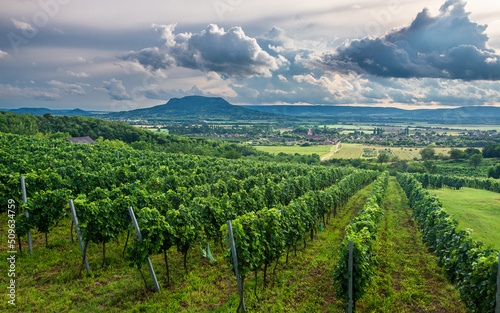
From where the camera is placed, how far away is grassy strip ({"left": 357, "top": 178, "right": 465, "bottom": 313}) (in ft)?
28.3

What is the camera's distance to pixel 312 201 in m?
14.5

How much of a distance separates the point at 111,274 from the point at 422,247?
15.2 metres

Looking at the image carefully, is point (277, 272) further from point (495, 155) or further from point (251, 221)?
point (495, 155)

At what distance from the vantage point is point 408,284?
10086mm

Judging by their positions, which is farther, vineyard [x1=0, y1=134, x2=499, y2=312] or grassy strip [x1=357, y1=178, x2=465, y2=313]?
grassy strip [x1=357, y1=178, x2=465, y2=313]

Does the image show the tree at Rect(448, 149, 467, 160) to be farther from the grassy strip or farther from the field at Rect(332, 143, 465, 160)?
the grassy strip

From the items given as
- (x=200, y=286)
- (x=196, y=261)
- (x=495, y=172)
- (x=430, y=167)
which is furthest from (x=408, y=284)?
Result: (x=430, y=167)

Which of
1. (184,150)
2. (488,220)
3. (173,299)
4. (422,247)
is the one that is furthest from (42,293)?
(184,150)

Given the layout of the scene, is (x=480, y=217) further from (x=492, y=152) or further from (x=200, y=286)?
(x=492, y=152)

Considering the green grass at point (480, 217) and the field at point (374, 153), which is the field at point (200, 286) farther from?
the field at point (374, 153)

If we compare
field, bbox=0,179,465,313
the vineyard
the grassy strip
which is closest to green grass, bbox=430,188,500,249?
the grassy strip

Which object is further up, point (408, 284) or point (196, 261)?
point (196, 261)

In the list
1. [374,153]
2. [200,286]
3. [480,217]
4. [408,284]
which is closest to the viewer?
[200,286]

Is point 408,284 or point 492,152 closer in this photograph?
point 408,284
